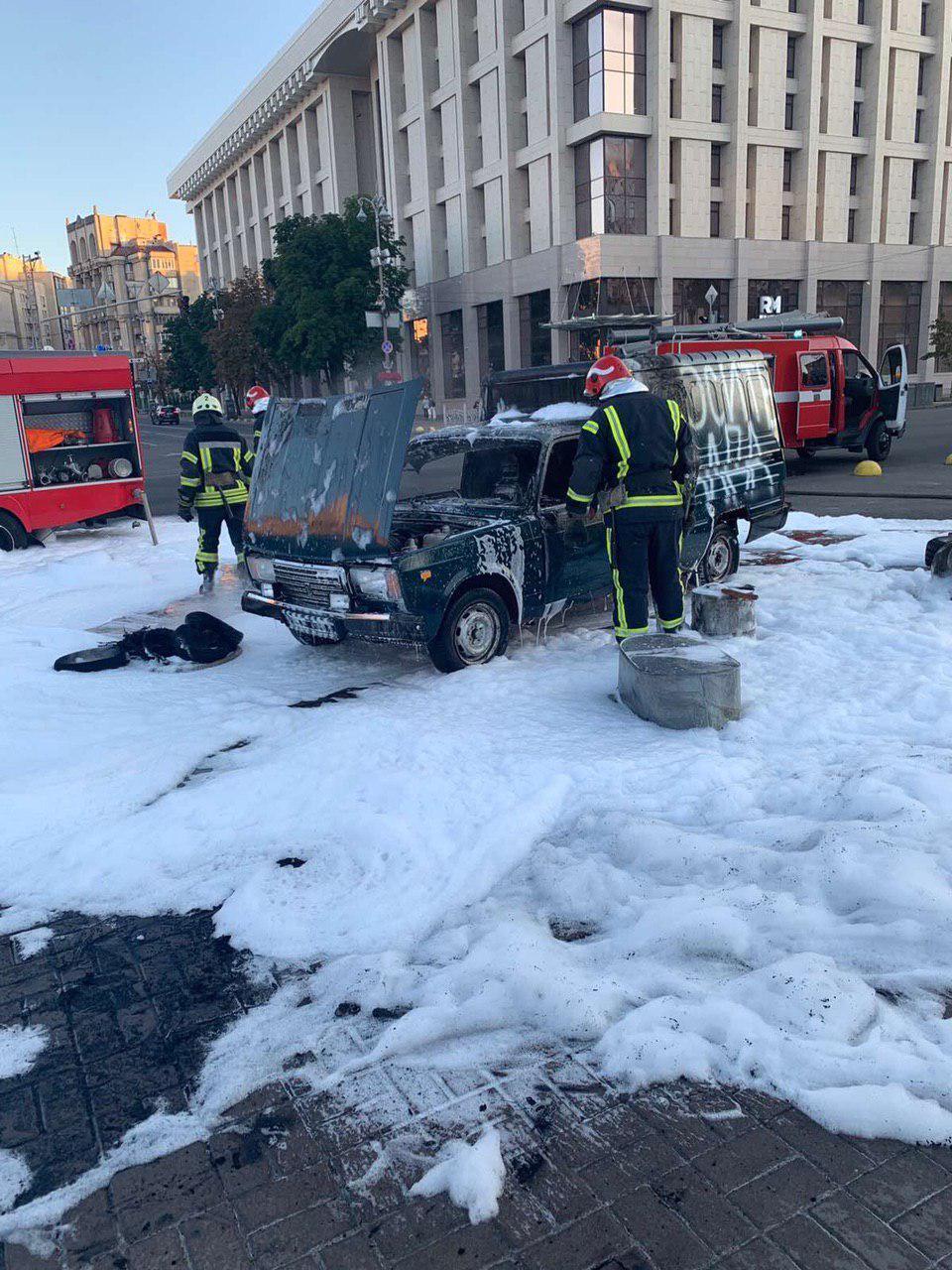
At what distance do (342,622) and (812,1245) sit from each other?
16.5ft

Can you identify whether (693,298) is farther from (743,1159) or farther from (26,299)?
(26,299)

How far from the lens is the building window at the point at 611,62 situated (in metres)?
38.1

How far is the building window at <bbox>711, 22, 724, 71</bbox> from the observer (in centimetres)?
4075

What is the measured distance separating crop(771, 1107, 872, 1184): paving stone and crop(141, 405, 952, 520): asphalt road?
1120 centimetres

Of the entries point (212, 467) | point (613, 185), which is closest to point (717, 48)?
point (613, 185)

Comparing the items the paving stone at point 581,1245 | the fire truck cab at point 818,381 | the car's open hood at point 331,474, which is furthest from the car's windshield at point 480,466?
the fire truck cab at point 818,381

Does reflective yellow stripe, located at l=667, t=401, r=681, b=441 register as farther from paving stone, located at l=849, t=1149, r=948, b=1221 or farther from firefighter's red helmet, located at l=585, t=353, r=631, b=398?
paving stone, located at l=849, t=1149, r=948, b=1221

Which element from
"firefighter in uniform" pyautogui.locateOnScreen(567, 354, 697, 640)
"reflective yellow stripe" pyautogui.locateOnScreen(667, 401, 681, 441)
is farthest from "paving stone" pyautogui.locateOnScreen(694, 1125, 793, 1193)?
"reflective yellow stripe" pyautogui.locateOnScreen(667, 401, 681, 441)

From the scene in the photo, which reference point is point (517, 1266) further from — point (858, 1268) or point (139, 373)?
point (139, 373)

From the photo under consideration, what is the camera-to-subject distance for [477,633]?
22.6 ft

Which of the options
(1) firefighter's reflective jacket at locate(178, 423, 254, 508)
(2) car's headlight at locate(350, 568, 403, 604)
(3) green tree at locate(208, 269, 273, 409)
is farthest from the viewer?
(3) green tree at locate(208, 269, 273, 409)

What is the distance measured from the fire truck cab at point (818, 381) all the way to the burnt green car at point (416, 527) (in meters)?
10.5

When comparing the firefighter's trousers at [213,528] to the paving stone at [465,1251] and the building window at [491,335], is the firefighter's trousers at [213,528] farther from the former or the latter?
the building window at [491,335]

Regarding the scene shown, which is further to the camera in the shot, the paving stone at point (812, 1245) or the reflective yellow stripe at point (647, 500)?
the reflective yellow stripe at point (647, 500)
